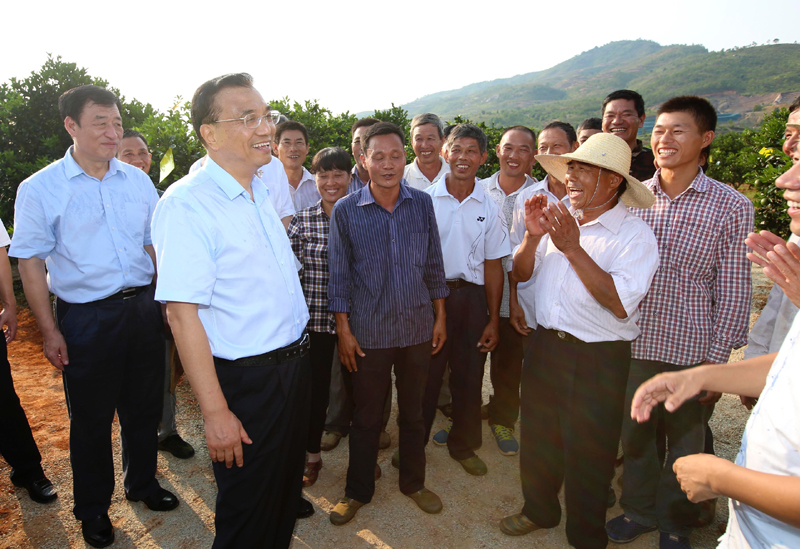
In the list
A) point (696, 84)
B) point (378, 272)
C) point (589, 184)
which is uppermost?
point (696, 84)

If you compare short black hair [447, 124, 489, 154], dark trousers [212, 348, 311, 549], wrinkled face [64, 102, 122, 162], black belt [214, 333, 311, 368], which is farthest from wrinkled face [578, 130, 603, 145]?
wrinkled face [64, 102, 122, 162]

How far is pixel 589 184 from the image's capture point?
268cm

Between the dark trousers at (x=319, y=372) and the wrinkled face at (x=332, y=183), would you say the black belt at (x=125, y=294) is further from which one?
the wrinkled face at (x=332, y=183)

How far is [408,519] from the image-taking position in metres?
3.17

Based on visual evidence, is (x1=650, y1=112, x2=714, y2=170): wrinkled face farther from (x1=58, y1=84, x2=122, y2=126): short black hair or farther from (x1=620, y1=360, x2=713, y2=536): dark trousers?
(x1=58, y1=84, x2=122, y2=126): short black hair

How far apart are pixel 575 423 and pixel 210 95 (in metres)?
2.58

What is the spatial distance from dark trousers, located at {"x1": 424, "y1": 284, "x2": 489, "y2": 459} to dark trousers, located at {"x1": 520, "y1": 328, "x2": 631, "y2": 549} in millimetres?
702

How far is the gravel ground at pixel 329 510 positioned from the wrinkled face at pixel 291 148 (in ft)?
8.88

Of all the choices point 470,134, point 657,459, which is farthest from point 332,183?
point 657,459

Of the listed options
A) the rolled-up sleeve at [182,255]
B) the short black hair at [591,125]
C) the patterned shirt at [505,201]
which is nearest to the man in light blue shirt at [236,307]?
the rolled-up sleeve at [182,255]

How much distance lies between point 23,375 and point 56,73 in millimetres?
4660

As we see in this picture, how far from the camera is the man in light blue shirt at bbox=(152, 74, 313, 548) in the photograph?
1.84 meters

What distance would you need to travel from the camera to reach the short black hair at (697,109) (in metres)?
2.96

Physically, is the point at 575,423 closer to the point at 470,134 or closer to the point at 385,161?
the point at 385,161
